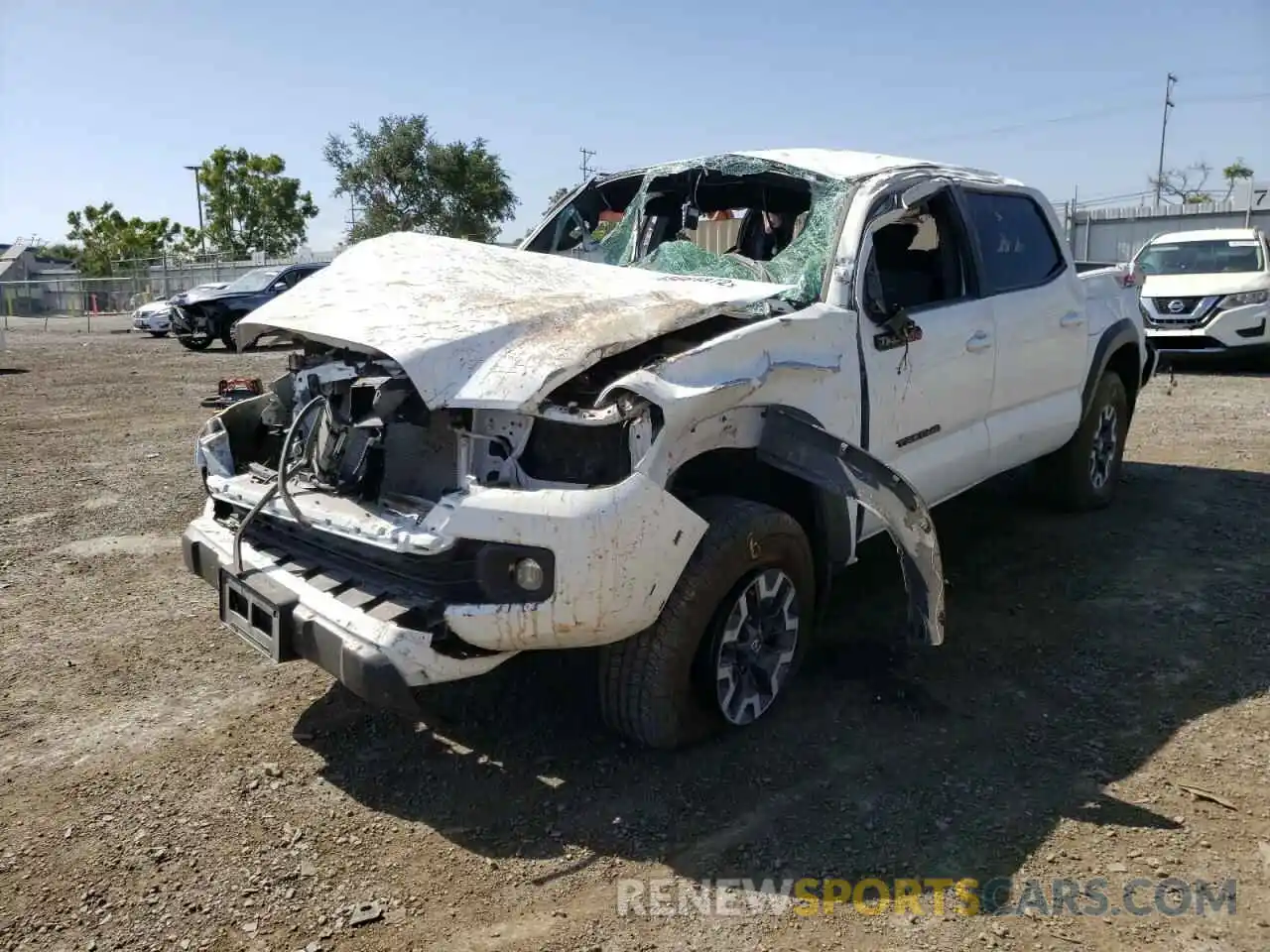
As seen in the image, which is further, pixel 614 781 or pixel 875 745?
pixel 875 745

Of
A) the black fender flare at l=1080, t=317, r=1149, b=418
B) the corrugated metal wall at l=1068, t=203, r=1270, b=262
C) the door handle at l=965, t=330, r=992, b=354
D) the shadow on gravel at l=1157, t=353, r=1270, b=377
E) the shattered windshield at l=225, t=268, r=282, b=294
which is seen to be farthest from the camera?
the corrugated metal wall at l=1068, t=203, r=1270, b=262

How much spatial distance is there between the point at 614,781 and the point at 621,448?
42.6 inches

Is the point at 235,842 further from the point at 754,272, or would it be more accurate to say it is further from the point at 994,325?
the point at 994,325

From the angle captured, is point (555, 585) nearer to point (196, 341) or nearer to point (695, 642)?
point (695, 642)

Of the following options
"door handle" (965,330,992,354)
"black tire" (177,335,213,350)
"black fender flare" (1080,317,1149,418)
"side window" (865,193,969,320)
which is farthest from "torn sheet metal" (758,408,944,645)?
"black tire" (177,335,213,350)

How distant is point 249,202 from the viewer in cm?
5084

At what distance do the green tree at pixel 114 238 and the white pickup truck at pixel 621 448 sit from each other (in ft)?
194

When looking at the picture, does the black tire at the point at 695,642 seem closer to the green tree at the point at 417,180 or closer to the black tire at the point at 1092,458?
the black tire at the point at 1092,458

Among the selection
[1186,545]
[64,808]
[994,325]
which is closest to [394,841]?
[64,808]

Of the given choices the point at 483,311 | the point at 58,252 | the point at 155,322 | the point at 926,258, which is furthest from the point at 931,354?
the point at 58,252

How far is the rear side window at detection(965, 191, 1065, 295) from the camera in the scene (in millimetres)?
4711

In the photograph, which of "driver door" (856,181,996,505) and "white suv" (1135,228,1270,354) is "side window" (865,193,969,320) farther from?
"white suv" (1135,228,1270,354)

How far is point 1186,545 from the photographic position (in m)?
5.46

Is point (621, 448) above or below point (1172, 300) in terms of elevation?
below
